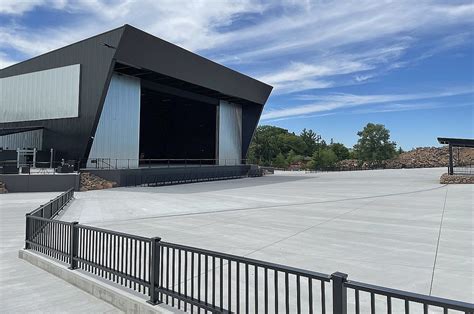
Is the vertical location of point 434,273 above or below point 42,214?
below

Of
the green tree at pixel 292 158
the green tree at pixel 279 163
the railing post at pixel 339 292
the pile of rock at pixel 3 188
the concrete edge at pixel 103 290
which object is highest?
the green tree at pixel 292 158

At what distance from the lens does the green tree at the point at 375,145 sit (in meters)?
85.6

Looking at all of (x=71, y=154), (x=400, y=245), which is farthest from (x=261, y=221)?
(x=71, y=154)

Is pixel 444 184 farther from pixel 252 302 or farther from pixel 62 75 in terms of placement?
pixel 62 75

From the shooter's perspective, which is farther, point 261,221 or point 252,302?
point 261,221

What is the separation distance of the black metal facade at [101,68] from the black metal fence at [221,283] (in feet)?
71.2

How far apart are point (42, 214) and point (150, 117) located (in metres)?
43.7

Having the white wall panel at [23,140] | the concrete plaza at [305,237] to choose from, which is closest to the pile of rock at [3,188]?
the concrete plaza at [305,237]

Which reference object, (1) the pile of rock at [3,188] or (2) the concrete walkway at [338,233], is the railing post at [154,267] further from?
(1) the pile of rock at [3,188]

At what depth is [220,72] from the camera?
129 ft

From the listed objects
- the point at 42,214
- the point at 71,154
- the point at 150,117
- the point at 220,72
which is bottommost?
the point at 42,214

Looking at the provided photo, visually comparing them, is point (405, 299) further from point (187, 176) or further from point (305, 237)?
point (187, 176)

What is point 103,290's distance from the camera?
5625 mm

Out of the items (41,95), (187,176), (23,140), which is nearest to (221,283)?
(187,176)
